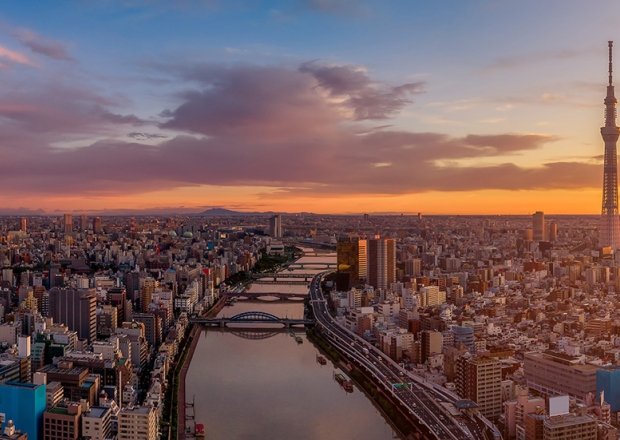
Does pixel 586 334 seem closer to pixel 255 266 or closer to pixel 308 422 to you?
pixel 308 422

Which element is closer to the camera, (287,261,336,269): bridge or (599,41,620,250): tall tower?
(599,41,620,250): tall tower

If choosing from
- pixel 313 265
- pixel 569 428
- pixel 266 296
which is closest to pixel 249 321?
pixel 266 296

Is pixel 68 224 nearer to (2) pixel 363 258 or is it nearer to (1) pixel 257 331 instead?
(2) pixel 363 258

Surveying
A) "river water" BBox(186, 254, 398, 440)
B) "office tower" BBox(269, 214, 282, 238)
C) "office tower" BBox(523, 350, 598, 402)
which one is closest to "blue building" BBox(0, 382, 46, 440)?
"river water" BBox(186, 254, 398, 440)

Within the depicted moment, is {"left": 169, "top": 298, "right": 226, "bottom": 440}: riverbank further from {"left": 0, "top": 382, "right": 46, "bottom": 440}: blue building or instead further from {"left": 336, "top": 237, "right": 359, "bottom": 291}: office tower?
{"left": 336, "top": 237, "right": 359, "bottom": 291}: office tower

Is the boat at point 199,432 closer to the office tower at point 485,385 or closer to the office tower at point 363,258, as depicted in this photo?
the office tower at point 485,385

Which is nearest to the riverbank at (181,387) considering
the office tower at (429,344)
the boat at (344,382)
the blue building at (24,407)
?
the blue building at (24,407)

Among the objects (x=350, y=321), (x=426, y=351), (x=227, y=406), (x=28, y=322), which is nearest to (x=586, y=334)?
(x=426, y=351)
